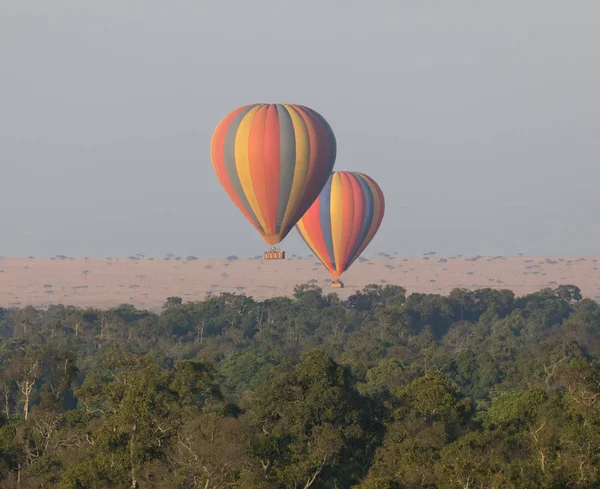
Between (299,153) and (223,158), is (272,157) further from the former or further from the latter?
(223,158)

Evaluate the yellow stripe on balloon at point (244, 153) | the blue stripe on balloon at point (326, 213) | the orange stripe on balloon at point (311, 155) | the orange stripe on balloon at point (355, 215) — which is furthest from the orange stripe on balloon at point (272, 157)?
the orange stripe on balloon at point (355, 215)

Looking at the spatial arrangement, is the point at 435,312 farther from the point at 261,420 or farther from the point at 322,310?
the point at 261,420

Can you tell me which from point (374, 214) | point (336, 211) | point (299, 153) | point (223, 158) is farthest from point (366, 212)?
point (223, 158)

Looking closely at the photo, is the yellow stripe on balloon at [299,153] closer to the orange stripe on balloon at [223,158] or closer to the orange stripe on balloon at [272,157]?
the orange stripe on balloon at [272,157]


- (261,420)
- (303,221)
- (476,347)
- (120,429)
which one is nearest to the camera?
(120,429)

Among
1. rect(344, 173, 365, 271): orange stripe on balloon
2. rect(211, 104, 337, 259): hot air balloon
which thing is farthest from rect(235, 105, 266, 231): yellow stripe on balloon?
rect(344, 173, 365, 271): orange stripe on balloon

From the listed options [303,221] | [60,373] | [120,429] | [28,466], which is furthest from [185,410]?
[303,221]

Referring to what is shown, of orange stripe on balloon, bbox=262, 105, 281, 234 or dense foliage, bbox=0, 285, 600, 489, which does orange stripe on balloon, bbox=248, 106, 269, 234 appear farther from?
dense foliage, bbox=0, 285, 600, 489
